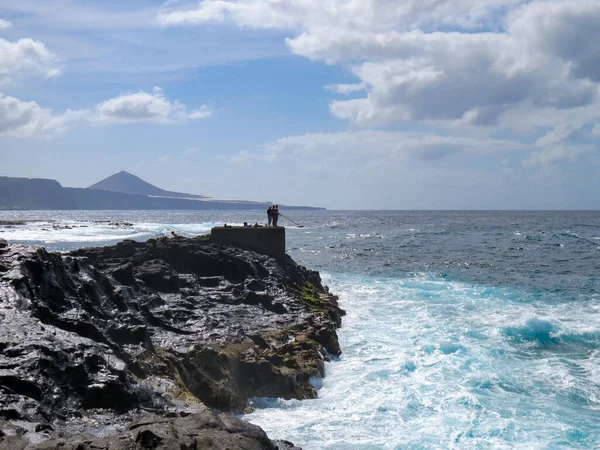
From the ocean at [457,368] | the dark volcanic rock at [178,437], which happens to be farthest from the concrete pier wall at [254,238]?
the dark volcanic rock at [178,437]

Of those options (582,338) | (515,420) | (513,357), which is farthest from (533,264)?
(515,420)

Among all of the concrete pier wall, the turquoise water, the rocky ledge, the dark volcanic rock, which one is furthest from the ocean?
the dark volcanic rock

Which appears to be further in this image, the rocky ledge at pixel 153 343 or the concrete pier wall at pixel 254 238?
the concrete pier wall at pixel 254 238

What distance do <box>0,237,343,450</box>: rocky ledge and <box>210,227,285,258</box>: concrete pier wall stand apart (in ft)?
3.86

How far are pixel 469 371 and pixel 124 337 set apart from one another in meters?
9.61

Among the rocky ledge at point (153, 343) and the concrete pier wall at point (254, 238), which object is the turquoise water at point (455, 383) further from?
the concrete pier wall at point (254, 238)

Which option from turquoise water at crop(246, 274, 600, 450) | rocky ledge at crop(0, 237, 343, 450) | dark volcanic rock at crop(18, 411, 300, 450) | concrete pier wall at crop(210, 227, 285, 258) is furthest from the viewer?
concrete pier wall at crop(210, 227, 285, 258)

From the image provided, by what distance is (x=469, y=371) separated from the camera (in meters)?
16.9

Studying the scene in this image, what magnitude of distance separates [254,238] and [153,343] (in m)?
12.9

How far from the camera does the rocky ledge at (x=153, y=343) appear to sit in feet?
24.4

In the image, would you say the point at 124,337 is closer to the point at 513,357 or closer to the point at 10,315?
the point at 10,315

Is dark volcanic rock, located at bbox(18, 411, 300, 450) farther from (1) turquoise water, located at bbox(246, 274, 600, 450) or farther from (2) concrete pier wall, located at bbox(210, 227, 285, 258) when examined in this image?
(2) concrete pier wall, located at bbox(210, 227, 285, 258)

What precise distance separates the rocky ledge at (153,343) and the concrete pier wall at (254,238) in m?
1.18

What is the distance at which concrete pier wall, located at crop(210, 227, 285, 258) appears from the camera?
1054 inches
